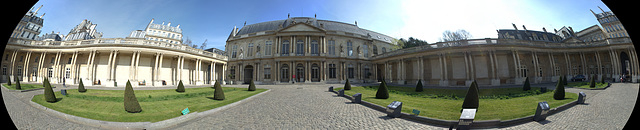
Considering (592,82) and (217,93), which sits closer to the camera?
(592,82)

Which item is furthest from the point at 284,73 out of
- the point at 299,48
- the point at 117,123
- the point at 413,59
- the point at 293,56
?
the point at 117,123

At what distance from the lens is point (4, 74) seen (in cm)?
307

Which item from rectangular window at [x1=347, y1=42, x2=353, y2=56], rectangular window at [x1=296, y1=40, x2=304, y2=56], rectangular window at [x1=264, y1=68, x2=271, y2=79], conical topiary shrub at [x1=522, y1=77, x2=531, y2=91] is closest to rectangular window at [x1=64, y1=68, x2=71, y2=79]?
conical topiary shrub at [x1=522, y1=77, x2=531, y2=91]

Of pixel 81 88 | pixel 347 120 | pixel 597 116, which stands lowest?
pixel 347 120

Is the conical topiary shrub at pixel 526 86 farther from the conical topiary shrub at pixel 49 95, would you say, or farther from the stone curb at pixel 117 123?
the conical topiary shrub at pixel 49 95

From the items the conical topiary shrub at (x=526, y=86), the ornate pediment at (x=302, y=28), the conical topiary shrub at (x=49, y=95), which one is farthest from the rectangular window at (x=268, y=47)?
the conical topiary shrub at (x=526, y=86)

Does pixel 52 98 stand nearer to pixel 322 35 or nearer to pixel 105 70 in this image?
pixel 105 70

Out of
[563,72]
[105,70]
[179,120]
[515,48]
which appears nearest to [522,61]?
[515,48]

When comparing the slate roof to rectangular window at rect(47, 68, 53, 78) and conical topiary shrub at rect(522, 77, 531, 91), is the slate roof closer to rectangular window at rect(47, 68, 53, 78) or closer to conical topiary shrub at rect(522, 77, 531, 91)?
conical topiary shrub at rect(522, 77, 531, 91)

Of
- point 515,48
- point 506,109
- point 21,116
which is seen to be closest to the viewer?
point 21,116

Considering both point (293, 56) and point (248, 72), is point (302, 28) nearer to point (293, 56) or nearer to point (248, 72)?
point (293, 56)

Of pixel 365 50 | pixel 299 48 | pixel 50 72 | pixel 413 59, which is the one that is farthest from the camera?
pixel 365 50

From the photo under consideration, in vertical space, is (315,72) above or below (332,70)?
below

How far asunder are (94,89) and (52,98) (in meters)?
1.34
